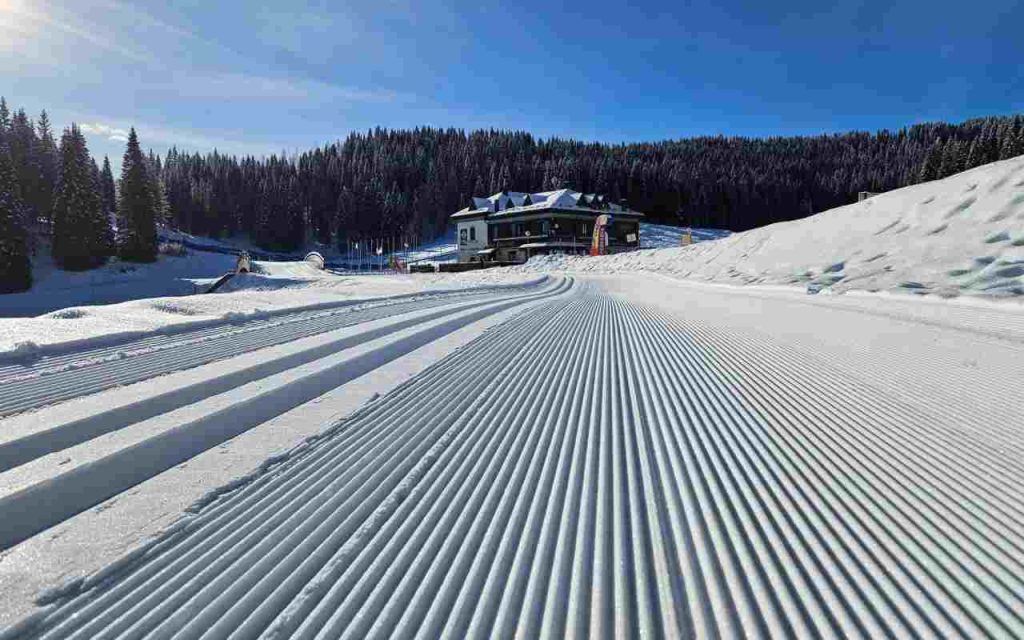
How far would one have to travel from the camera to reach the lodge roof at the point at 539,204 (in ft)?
209

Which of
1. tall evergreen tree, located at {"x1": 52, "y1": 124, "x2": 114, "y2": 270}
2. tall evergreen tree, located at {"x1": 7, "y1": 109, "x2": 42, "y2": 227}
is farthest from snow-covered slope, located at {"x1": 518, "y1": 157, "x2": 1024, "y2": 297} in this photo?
tall evergreen tree, located at {"x1": 7, "y1": 109, "x2": 42, "y2": 227}

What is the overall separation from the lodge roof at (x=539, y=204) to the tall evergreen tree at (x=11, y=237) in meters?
43.2

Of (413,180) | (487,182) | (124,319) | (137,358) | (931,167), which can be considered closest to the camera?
(137,358)

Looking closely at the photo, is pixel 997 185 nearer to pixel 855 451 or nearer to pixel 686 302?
pixel 686 302

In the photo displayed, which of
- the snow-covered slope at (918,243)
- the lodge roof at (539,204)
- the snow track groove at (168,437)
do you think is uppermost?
the lodge roof at (539,204)

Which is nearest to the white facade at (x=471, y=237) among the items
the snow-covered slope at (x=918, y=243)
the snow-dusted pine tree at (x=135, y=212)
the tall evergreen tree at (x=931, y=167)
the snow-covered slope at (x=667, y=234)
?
the snow-covered slope at (x=667, y=234)

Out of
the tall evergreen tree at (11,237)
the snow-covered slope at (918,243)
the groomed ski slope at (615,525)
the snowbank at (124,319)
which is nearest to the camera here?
the groomed ski slope at (615,525)

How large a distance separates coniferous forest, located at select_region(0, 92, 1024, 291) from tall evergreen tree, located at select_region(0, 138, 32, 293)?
24.0ft

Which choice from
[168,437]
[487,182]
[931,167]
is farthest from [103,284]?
[931,167]

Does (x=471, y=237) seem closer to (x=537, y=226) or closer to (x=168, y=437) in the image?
(x=537, y=226)

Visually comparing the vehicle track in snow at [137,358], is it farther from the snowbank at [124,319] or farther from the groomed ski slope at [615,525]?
the groomed ski slope at [615,525]

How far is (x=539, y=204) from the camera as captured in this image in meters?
65.4

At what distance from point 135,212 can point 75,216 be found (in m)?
5.46

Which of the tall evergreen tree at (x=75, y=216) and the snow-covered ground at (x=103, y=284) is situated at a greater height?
the tall evergreen tree at (x=75, y=216)
